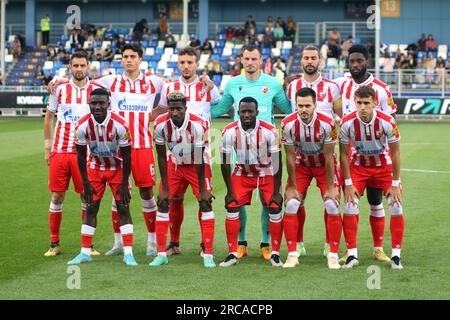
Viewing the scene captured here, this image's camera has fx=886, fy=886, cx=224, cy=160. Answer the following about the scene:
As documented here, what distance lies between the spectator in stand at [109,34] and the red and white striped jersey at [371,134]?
108 feet

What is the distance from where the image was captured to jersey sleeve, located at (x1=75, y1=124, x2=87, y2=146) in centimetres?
898

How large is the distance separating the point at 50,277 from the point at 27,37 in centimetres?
3634

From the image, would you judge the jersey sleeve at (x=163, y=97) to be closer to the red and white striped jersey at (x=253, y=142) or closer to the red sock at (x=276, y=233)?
the red and white striped jersey at (x=253, y=142)

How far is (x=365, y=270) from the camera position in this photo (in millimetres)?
8586

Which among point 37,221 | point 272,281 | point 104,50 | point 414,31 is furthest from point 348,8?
point 272,281

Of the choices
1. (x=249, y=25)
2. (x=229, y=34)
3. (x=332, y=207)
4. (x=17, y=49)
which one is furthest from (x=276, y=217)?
(x=17, y=49)

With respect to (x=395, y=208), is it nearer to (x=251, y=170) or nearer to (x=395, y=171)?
(x=395, y=171)

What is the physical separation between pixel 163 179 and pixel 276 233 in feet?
4.18

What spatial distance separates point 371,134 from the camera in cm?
877

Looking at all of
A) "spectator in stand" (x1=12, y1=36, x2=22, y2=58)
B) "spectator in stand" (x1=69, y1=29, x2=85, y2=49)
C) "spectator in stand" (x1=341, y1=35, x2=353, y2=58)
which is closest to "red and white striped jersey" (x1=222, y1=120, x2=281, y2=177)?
"spectator in stand" (x1=341, y1=35, x2=353, y2=58)

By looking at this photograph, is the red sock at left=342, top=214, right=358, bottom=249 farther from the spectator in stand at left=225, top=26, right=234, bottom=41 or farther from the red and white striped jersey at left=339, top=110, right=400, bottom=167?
the spectator in stand at left=225, top=26, right=234, bottom=41

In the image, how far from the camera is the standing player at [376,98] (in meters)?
9.16

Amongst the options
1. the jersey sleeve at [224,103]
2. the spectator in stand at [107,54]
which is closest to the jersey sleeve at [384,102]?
the jersey sleeve at [224,103]

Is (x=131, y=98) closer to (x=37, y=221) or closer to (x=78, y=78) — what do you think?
(x=78, y=78)
